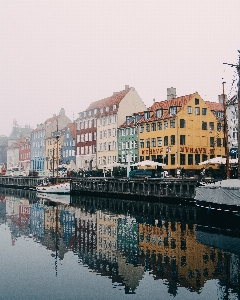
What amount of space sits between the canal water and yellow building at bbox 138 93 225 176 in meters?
31.2

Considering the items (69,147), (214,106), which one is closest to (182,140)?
(214,106)

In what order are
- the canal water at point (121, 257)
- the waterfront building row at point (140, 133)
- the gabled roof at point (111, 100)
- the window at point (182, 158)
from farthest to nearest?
1. the gabled roof at point (111, 100)
2. the waterfront building row at point (140, 133)
3. the window at point (182, 158)
4. the canal water at point (121, 257)

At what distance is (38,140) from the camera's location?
386 ft

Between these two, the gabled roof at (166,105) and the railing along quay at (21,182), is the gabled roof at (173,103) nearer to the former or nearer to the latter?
the gabled roof at (166,105)

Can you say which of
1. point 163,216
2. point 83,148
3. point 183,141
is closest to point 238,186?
point 163,216

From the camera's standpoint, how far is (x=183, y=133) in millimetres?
67000

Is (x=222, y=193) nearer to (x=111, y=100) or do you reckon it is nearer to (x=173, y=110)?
(x=173, y=110)

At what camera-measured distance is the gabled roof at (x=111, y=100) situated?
85.0 metres

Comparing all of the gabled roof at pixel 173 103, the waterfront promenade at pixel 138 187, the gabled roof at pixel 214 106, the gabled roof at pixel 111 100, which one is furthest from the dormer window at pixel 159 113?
the waterfront promenade at pixel 138 187

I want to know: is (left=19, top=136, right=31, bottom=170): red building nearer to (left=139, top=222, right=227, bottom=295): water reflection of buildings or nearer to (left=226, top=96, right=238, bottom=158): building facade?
(left=226, top=96, right=238, bottom=158): building facade

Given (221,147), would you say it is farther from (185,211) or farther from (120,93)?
(185,211)

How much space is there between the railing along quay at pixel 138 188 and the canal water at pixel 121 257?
7185mm

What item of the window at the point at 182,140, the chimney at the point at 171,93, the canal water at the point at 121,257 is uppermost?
the chimney at the point at 171,93

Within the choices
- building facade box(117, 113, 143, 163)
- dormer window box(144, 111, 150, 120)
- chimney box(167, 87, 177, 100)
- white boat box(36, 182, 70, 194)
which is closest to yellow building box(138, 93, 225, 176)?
dormer window box(144, 111, 150, 120)
